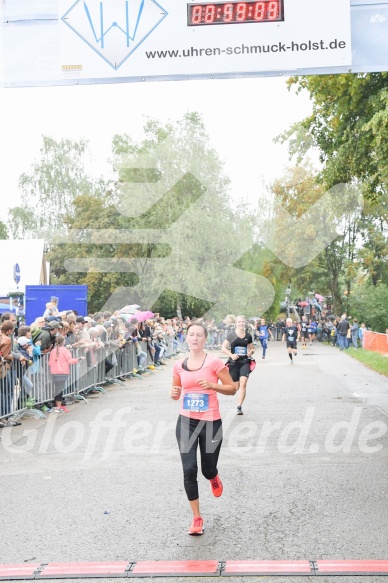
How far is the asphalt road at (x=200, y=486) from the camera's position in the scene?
598 cm

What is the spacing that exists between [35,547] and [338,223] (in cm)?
4642

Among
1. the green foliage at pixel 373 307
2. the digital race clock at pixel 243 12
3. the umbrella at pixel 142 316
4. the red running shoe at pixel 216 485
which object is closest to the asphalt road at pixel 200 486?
the red running shoe at pixel 216 485

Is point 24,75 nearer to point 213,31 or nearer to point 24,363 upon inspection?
point 213,31

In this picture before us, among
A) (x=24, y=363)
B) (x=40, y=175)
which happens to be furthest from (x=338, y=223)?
(x=24, y=363)

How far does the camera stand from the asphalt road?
598 centimetres

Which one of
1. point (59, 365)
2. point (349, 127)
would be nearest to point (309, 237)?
point (349, 127)

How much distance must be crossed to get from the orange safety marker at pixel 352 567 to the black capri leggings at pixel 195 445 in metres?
1.29

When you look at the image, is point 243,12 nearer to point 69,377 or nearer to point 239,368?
point 239,368

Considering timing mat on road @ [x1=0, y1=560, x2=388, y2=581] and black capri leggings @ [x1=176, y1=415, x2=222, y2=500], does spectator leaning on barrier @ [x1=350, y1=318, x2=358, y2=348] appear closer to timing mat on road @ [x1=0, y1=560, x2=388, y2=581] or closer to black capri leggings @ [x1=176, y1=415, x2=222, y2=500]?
black capri leggings @ [x1=176, y1=415, x2=222, y2=500]

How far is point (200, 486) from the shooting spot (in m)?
8.28

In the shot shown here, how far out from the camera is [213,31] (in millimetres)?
9195

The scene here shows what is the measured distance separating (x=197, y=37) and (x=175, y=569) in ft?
19.4

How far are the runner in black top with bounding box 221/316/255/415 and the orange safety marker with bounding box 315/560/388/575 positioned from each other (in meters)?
8.14

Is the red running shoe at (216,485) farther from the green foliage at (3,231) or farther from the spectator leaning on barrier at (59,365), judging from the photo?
the green foliage at (3,231)
